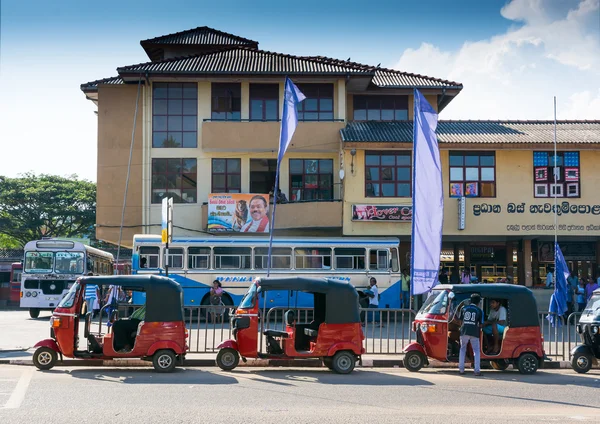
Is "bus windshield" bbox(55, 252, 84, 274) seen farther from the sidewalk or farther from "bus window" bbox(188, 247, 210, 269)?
the sidewalk

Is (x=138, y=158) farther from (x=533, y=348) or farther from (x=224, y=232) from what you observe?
(x=533, y=348)

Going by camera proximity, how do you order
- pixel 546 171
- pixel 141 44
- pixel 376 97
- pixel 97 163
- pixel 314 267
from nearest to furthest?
pixel 314 267 < pixel 546 171 < pixel 97 163 < pixel 376 97 < pixel 141 44

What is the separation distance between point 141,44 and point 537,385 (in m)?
30.1

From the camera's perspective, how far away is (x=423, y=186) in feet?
57.6

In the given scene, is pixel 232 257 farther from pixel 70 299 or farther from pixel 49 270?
pixel 70 299

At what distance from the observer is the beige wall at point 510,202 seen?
100 feet

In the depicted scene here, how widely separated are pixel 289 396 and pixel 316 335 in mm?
3561

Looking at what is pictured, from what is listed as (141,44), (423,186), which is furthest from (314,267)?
(141,44)

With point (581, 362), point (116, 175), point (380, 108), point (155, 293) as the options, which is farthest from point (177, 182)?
point (581, 362)

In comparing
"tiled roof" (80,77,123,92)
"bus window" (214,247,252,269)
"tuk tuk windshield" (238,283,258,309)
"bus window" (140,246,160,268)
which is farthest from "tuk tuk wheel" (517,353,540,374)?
"tiled roof" (80,77,123,92)

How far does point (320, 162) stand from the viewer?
33.1 m

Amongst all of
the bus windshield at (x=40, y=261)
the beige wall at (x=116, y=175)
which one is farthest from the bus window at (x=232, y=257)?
the bus windshield at (x=40, y=261)

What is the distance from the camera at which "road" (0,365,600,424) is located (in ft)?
32.0

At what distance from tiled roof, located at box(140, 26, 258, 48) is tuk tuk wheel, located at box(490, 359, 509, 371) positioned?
88.7ft
